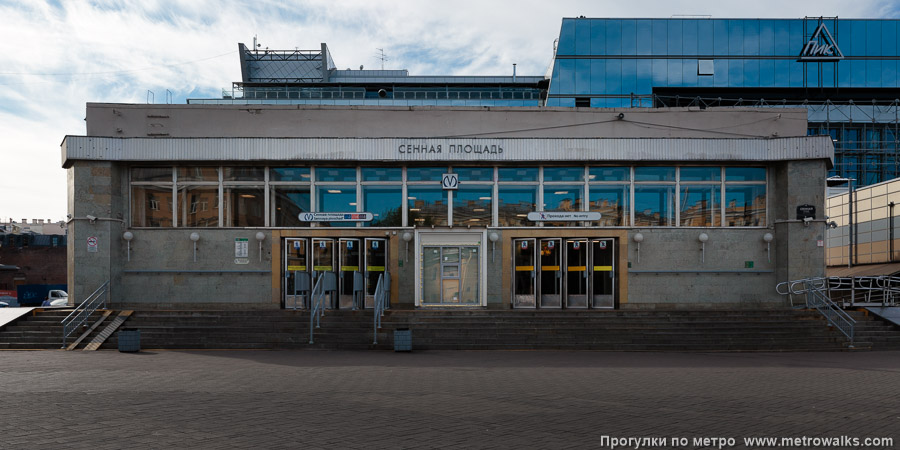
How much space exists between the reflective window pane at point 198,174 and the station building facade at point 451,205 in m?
0.04

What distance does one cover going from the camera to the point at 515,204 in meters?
22.6

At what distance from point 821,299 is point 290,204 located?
15.4 meters

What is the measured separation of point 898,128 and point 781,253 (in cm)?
4288

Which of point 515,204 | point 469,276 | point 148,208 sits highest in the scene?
point 515,204

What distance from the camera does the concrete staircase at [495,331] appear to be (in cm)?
1788

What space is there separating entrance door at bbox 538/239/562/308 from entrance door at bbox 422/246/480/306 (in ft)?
6.62

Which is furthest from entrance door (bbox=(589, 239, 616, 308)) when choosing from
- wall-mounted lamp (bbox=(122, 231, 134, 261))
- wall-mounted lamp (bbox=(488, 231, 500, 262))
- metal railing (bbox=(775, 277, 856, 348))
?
wall-mounted lamp (bbox=(122, 231, 134, 261))

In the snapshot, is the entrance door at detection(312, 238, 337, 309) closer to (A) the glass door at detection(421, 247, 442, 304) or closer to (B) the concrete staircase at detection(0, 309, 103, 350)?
(A) the glass door at detection(421, 247, 442, 304)

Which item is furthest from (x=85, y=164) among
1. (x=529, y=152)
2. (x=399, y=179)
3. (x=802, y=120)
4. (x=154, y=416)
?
(x=802, y=120)

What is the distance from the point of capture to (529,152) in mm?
22219

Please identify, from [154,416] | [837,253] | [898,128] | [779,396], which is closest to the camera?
[154,416]

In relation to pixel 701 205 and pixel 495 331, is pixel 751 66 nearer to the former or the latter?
pixel 701 205

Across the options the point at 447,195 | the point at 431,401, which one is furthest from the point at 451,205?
the point at 431,401

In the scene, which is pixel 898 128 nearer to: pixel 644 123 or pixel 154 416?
pixel 644 123
